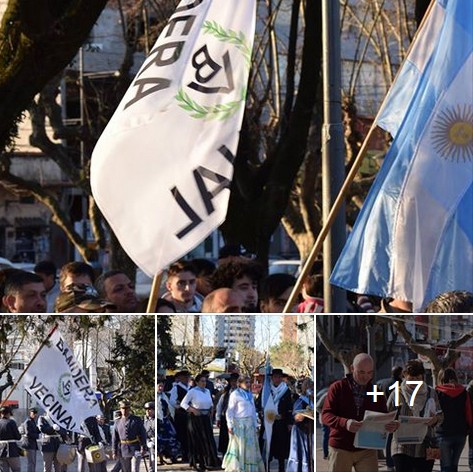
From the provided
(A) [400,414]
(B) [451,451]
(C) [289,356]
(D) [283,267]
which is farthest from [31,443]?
(D) [283,267]

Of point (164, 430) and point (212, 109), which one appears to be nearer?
point (164, 430)

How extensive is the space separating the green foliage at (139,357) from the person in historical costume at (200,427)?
185mm

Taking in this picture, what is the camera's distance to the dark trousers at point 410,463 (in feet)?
18.2

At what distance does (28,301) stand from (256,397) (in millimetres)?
3001

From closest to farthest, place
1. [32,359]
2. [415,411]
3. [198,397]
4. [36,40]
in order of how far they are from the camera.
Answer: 1. [415,411]
2. [198,397]
3. [32,359]
4. [36,40]

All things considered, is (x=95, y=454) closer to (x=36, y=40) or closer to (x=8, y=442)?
(x=8, y=442)

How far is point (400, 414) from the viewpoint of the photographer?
5602 mm

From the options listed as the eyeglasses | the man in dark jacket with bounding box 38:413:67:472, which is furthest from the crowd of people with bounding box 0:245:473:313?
the man in dark jacket with bounding box 38:413:67:472

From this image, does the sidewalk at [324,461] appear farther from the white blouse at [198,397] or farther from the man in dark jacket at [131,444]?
the man in dark jacket at [131,444]

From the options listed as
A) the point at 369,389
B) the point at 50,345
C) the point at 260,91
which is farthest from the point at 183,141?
the point at 260,91

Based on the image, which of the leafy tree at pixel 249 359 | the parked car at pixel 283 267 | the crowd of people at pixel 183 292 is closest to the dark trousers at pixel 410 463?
the leafy tree at pixel 249 359

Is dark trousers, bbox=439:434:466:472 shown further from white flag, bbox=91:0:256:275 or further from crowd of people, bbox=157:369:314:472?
A: white flag, bbox=91:0:256:275

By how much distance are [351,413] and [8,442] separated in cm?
150

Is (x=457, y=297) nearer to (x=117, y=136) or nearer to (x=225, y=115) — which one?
(x=225, y=115)
